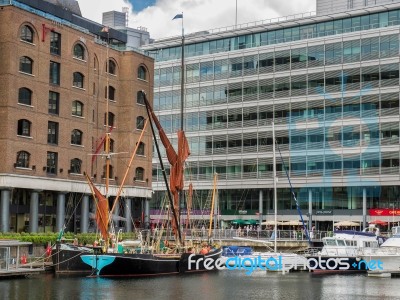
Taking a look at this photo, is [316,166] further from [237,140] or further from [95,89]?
[95,89]

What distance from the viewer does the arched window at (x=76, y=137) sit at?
308 feet

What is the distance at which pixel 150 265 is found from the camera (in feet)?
239

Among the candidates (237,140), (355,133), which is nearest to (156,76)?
(237,140)

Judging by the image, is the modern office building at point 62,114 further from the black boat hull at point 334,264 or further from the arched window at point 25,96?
the black boat hull at point 334,264

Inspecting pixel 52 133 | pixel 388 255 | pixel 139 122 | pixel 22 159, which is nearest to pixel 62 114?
pixel 52 133

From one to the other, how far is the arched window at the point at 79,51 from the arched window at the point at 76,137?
29.0 feet

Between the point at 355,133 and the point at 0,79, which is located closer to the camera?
the point at 0,79

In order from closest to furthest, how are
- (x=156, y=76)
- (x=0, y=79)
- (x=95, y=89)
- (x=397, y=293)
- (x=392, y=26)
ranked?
(x=397, y=293), (x=0, y=79), (x=95, y=89), (x=392, y=26), (x=156, y=76)

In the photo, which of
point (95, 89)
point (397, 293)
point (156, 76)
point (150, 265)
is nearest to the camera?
point (397, 293)

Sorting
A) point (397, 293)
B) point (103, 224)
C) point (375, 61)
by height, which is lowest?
point (397, 293)

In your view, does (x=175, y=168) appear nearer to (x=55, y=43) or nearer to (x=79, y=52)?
(x=55, y=43)

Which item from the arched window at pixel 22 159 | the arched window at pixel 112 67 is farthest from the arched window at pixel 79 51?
the arched window at pixel 22 159

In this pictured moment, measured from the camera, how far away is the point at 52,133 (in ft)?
298

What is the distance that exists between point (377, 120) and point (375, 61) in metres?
8.75
